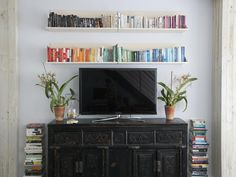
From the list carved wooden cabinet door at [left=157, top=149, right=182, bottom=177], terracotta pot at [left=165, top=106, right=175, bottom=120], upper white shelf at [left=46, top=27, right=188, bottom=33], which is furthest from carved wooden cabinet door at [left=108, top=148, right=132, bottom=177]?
upper white shelf at [left=46, top=27, right=188, bottom=33]

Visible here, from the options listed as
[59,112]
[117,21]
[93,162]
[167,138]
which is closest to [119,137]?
[93,162]

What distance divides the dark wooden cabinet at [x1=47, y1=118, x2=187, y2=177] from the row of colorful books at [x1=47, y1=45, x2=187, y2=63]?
0.86 m

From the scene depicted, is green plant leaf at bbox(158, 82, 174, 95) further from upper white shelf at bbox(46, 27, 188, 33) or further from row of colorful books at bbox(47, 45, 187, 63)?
upper white shelf at bbox(46, 27, 188, 33)

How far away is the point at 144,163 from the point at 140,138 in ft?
1.01

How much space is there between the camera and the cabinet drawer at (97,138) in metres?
3.31

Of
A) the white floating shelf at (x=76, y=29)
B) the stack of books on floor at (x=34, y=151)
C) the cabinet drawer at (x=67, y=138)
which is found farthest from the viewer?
the white floating shelf at (x=76, y=29)

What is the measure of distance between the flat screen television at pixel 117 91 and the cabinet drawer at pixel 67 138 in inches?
13.7

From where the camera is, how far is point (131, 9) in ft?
12.3

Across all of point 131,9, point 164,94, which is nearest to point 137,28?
point 131,9

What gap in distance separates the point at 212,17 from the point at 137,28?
3.54 ft

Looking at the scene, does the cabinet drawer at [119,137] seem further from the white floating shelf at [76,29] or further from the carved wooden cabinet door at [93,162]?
the white floating shelf at [76,29]

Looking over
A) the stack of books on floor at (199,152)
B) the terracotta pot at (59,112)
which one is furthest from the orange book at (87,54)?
the stack of books on floor at (199,152)

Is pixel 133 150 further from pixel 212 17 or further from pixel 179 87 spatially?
pixel 212 17

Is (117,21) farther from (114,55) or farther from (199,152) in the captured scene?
(199,152)
